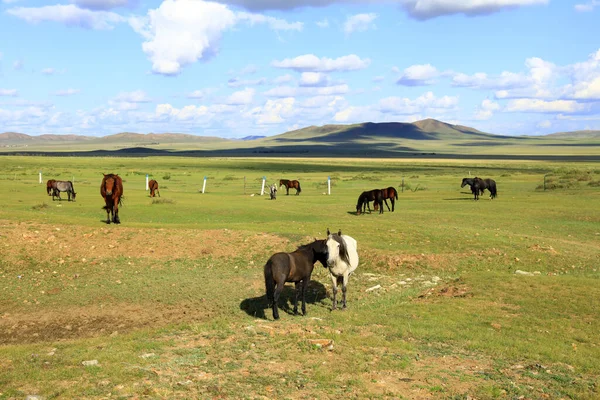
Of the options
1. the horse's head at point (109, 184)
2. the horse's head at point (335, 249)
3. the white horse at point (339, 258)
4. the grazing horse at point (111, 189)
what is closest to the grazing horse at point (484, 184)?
the grazing horse at point (111, 189)

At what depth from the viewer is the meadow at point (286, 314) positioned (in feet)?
28.4

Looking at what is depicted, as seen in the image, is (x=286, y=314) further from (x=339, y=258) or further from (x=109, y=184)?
(x=109, y=184)

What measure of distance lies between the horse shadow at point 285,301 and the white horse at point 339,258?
1272 millimetres

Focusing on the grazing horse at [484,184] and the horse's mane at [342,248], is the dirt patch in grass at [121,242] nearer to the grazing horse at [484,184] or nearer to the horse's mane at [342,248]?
the horse's mane at [342,248]

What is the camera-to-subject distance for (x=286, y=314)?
46.3 feet

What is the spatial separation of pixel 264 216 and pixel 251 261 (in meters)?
12.0

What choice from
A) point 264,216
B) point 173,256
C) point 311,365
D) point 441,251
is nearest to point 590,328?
point 311,365

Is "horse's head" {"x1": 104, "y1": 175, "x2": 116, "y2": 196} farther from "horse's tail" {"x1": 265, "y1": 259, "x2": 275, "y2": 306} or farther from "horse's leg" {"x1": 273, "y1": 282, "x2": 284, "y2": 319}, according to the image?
"horse's leg" {"x1": 273, "y1": 282, "x2": 284, "y2": 319}

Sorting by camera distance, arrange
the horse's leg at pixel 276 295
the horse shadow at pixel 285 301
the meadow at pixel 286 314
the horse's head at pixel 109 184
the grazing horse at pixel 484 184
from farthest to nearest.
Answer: the grazing horse at pixel 484 184, the horse's head at pixel 109 184, the horse shadow at pixel 285 301, the horse's leg at pixel 276 295, the meadow at pixel 286 314

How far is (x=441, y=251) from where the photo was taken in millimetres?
21984

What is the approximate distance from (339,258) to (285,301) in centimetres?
235

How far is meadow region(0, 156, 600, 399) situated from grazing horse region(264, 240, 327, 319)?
0.76 m

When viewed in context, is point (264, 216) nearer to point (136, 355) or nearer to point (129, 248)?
point (129, 248)

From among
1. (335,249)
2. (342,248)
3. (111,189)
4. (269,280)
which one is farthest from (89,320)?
(111,189)
